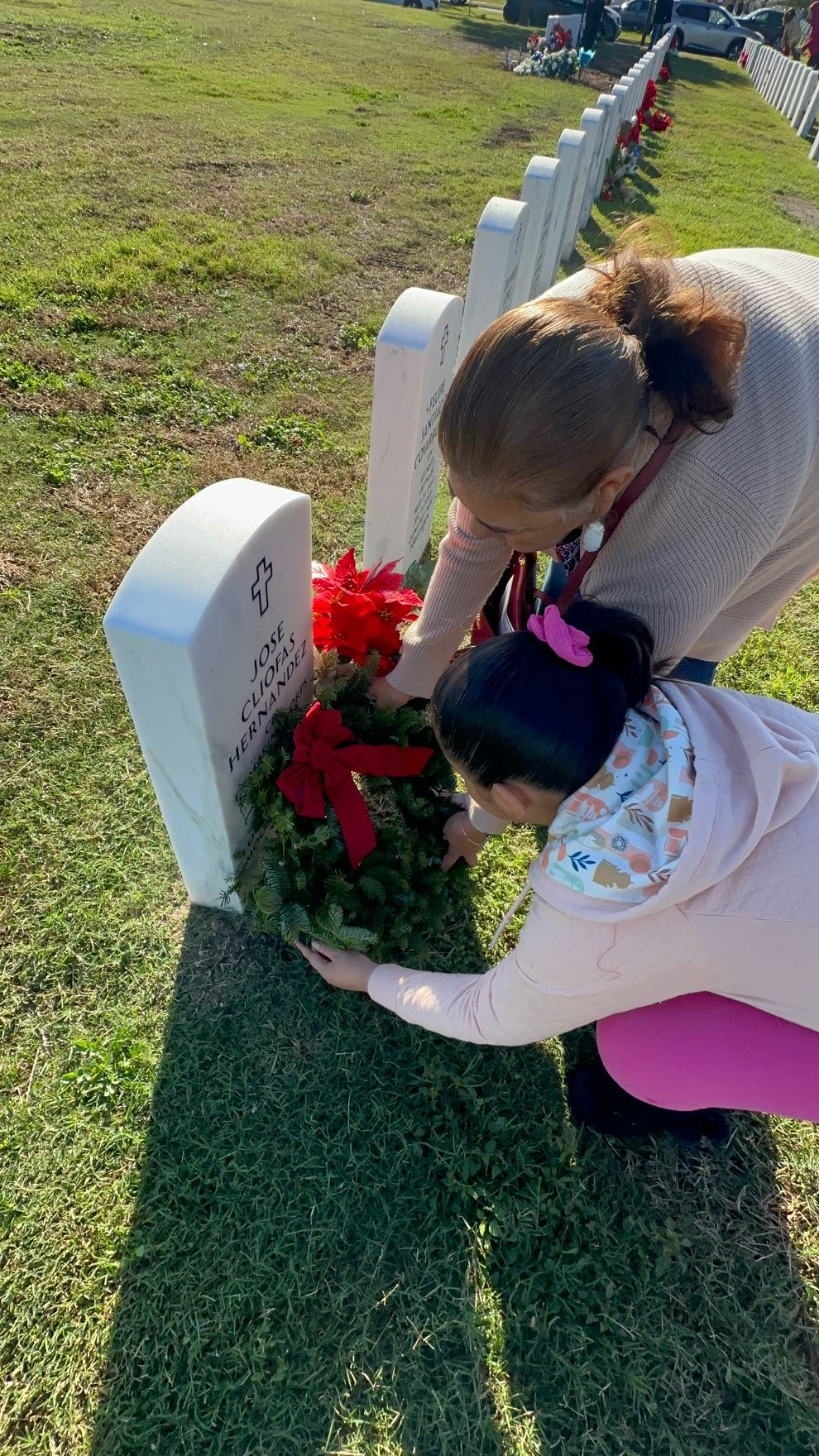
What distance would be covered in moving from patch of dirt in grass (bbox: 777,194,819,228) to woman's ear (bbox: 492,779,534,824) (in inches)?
401

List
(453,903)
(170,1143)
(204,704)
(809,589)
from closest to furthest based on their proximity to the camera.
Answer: (204,704) → (170,1143) → (453,903) → (809,589)

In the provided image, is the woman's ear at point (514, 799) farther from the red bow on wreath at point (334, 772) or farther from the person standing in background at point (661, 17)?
the person standing in background at point (661, 17)

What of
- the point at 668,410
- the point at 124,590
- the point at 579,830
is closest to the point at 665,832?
the point at 579,830

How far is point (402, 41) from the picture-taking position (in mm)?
14578

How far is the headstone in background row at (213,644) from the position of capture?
146cm

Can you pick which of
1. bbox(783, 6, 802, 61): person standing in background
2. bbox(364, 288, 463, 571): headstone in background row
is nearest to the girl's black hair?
bbox(364, 288, 463, 571): headstone in background row

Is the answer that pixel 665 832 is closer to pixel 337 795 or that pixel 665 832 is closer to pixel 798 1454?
pixel 337 795

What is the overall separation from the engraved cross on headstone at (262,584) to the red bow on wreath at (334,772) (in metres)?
0.32

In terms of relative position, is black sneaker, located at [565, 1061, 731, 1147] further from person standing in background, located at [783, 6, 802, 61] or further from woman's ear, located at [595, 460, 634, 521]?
person standing in background, located at [783, 6, 802, 61]

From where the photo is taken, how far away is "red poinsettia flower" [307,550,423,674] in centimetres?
217

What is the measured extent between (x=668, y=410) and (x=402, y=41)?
17791mm

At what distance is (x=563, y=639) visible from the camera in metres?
1.23

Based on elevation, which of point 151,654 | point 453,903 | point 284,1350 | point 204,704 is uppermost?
point 151,654

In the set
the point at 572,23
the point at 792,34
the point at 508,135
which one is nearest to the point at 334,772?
the point at 508,135
